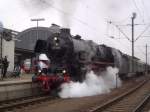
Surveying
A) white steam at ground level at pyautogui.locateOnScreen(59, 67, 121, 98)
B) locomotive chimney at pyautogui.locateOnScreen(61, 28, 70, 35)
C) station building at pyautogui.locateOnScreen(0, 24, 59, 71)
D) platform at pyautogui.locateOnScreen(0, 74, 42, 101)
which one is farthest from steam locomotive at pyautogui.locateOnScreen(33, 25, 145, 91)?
station building at pyautogui.locateOnScreen(0, 24, 59, 71)

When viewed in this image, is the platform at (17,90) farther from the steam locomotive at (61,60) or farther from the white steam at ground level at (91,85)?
the white steam at ground level at (91,85)

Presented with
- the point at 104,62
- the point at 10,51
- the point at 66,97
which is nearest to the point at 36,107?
the point at 66,97

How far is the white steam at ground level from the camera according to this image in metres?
21.2

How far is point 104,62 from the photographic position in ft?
90.5

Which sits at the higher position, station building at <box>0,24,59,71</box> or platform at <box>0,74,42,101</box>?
station building at <box>0,24,59,71</box>

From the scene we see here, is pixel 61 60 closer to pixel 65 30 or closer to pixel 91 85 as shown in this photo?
pixel 65 30

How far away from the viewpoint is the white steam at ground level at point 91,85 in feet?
69.4

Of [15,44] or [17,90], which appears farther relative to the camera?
[15,44]

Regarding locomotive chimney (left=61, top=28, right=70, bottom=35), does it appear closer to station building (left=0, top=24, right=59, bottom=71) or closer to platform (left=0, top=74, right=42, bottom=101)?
platform (left=0, top=74, right=42, bottom=101)

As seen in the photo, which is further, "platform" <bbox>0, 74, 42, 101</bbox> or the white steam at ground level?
the white steam at ground level

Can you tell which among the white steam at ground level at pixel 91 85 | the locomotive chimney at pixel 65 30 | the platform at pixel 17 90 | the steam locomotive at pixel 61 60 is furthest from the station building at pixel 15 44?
the platform at pixel 17 90

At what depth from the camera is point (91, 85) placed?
78.1ft

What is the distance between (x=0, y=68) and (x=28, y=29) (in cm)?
4177

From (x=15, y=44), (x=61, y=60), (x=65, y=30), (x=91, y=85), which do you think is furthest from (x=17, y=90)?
(x=15, y=44)
